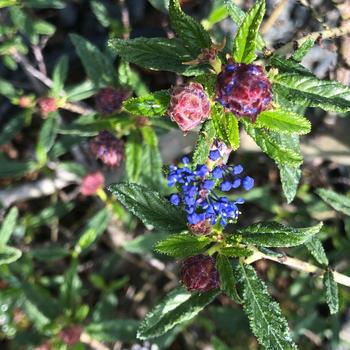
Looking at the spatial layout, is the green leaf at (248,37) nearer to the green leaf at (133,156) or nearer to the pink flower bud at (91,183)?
the green leaf at (133,156)

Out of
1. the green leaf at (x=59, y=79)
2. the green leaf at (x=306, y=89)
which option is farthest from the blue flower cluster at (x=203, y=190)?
the green leaf at (x=59, y=79)

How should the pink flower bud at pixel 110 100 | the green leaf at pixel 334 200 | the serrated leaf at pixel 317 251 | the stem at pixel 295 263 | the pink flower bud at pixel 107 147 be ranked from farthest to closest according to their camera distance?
the green leaf at pixel 334 200 < the pink flower bud at pixel 107 147 < the pink flower bud at pixel 110 100 < the serrated leaf at pixel 317 251 < the stem at pixel 295 263

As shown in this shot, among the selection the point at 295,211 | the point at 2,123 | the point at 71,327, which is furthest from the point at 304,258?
the point at 2,123

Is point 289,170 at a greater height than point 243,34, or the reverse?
point 243,34

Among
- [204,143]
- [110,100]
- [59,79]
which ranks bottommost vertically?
[59,79]

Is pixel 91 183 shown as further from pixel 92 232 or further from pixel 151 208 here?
pixel 151 208

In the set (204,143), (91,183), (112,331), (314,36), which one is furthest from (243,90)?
(112,331)

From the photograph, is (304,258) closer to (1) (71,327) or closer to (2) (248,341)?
(2) (248,341)
